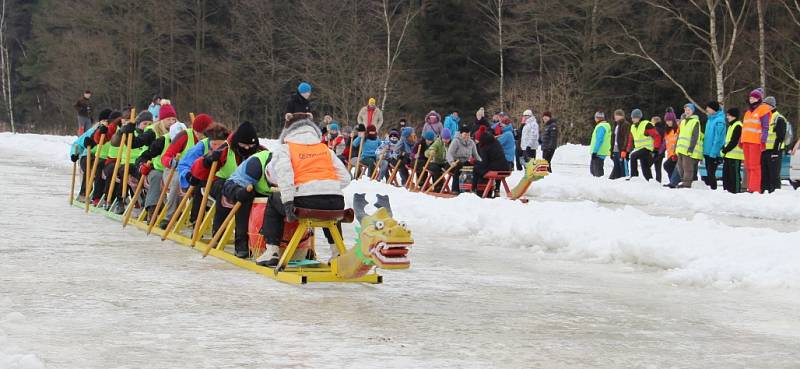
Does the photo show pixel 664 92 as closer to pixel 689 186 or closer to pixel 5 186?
pixel 689 186

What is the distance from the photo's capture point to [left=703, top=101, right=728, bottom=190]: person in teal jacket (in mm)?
19672

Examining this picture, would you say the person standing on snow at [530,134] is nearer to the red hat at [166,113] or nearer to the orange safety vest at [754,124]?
the orange safety vest at [754,124]

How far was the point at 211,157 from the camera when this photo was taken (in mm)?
10445

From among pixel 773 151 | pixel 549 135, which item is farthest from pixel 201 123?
pixel 549 135

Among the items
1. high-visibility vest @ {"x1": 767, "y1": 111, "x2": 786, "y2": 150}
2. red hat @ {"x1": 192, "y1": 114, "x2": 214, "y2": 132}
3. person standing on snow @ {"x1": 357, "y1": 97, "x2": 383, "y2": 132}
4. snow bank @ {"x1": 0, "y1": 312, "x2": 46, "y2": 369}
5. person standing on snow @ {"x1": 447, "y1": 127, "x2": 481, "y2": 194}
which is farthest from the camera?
person standing on snow @ {"x1": 357, "y1": 97, "x2": 383, "y2": 132}

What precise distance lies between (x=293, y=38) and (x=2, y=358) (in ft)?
168

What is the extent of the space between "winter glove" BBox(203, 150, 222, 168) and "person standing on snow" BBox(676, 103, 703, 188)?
11907mm

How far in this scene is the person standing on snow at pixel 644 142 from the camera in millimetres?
22312

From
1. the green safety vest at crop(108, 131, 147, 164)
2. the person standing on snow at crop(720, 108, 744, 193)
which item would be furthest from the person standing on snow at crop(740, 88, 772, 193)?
the green safety vest at crop(108, 131, 147, 164)

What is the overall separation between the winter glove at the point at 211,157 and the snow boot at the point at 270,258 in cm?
186

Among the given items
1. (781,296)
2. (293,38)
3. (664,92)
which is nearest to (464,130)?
(781,296)

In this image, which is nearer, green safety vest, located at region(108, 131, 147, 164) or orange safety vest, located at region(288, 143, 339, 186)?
orange safety vest, located at region(288, 143, 339, 186)

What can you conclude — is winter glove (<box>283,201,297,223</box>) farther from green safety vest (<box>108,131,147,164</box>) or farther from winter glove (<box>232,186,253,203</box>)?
green safety vest (<box>108,131,147,164</box>)

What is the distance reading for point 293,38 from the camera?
182 feet
